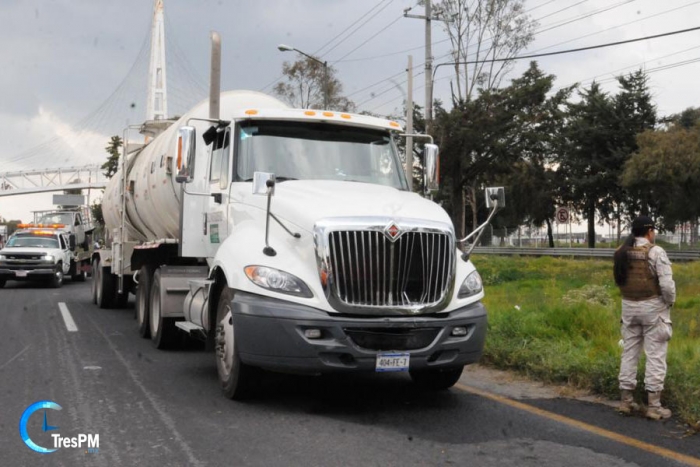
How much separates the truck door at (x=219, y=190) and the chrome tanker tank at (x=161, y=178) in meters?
0.41

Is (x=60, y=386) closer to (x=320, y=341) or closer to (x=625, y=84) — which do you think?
(x=320, y=341)

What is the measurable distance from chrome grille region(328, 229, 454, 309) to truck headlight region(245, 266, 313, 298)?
0.27 m

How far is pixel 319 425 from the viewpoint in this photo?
245 inches

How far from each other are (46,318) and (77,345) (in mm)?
4173

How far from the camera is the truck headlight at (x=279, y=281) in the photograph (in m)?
6.46

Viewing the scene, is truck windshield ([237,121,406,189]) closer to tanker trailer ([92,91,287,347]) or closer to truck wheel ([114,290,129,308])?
tanker trailer ([92,91,287,347])

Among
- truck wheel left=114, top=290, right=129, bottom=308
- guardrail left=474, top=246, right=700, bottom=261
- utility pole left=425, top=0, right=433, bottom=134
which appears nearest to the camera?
truck wheel left=114, top=290, right=129, bottom=308

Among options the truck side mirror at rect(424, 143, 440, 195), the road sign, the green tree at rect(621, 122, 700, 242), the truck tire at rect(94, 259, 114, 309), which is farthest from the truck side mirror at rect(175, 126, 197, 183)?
the green tree at rect(621, 122, 700, 242)

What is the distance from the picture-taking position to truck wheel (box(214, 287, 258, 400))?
270 inches

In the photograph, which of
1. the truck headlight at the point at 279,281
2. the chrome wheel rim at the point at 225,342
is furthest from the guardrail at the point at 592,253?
the truck headlight at the point at 279,281

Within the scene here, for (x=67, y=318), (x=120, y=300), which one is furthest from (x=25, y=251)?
(x=67, y=318)

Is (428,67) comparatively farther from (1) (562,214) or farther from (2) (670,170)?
(2) (670,170)

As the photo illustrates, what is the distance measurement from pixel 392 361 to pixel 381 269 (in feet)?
2.51

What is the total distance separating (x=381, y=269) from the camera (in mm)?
6492
